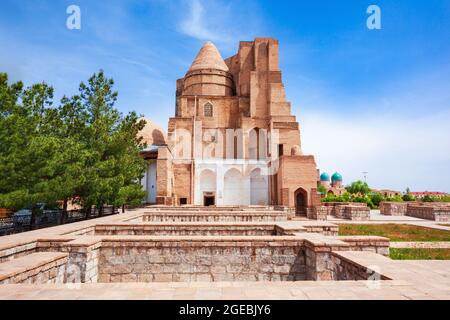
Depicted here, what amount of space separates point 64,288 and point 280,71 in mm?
29700

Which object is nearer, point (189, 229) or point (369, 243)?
point (369, 243)

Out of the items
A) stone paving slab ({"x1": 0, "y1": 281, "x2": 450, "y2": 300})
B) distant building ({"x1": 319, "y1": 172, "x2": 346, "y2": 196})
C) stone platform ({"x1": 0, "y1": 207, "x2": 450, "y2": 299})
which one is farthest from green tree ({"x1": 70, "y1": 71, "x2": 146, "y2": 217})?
distant building ({"x1": 319, "y1": 172, "x2": 346, "y2": 196})

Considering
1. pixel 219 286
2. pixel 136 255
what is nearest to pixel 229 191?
pixel 136 255

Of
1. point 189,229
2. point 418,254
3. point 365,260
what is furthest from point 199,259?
point 418,254

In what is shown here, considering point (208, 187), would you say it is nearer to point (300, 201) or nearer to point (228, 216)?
point (300, 201)

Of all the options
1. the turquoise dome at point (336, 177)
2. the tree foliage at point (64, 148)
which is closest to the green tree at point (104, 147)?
the tree foliage at point (64, 148)

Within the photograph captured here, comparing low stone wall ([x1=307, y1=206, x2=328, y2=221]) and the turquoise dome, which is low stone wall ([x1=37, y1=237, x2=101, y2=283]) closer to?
low stone wall ([x1=307, y1=206, x2=328, y2=221])

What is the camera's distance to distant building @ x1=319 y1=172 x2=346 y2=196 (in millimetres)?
54250

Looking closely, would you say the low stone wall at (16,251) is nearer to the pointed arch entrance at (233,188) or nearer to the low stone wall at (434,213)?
the pointed arch entrance at (233,188)

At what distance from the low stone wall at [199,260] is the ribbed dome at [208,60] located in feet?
95.5

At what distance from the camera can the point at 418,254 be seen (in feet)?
28.1

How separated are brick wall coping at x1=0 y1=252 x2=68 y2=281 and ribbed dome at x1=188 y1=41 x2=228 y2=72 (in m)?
29.7

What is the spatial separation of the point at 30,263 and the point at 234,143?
25.9 metres

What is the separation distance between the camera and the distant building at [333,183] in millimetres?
54250
